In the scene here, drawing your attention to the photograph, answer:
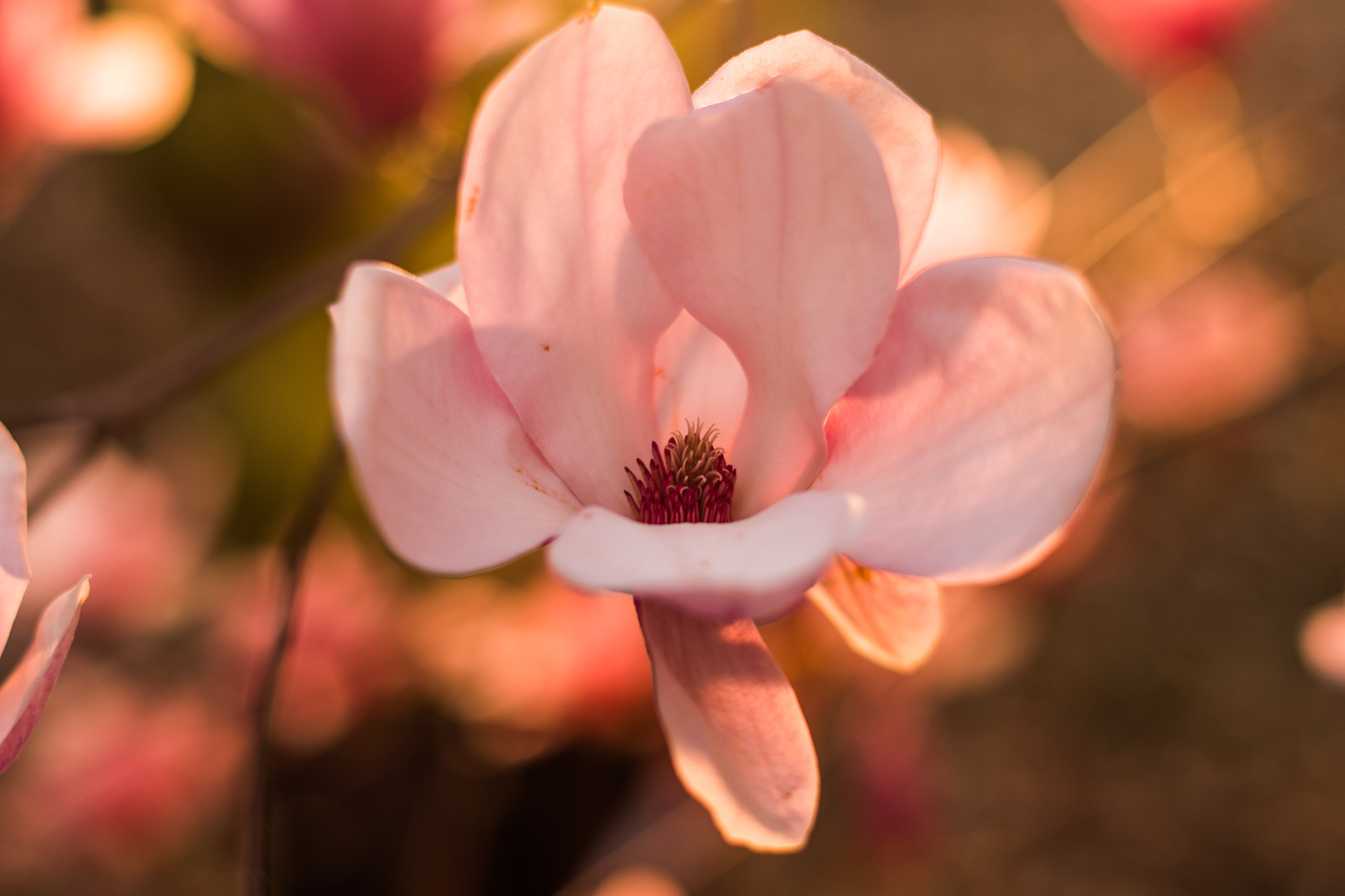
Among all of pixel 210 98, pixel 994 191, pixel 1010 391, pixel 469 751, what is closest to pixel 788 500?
pixel 1010 391

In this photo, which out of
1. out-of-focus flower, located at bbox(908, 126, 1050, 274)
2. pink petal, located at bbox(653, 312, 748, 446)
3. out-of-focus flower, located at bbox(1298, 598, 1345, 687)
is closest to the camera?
pink petal, located at bbox(653, 312, 748, 446)

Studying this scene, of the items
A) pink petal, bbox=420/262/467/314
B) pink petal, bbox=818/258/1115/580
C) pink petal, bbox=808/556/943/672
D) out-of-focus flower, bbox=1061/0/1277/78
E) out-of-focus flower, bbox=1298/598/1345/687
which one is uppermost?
pink petal, bbox=420/262/467/314

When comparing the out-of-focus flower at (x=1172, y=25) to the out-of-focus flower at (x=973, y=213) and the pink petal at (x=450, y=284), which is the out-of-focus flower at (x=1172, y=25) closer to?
the out-of-focus flower at (x=973, y=213)

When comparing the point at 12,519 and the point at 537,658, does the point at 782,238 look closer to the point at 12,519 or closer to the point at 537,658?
the point at 12,519

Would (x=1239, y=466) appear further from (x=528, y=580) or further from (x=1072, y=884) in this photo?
(x=528, y=580)

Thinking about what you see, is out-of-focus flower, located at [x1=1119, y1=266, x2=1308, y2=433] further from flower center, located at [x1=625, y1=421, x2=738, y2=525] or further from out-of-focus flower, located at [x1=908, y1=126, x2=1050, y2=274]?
flower center, located at [x1=625, y1=421, x2=738, y2=525]

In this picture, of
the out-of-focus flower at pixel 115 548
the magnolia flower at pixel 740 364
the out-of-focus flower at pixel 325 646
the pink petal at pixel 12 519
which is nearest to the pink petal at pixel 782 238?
the magnolia flower at pixel 740 364

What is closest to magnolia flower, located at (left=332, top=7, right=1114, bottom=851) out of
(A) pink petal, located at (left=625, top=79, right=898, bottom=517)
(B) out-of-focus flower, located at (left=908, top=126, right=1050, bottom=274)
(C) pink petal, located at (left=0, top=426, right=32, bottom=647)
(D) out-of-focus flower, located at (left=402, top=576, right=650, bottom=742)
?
(A) pink petal, located at (left=625, top=79, right=898, bottom=517)

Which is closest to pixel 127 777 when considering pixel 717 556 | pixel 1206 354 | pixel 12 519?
pixel 12 519
